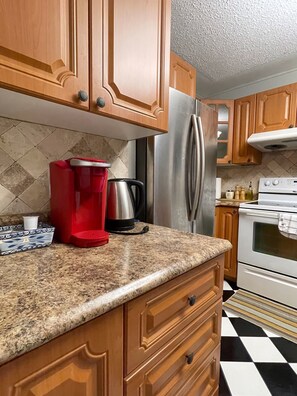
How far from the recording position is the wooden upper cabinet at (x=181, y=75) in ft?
5.03

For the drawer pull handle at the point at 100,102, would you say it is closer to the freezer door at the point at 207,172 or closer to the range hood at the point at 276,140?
the freezer door at the point at 207,172

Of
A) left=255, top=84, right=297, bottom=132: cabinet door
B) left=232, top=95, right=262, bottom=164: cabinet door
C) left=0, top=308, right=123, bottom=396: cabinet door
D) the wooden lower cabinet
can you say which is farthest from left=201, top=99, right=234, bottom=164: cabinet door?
left=0, top=308, right=123, bottom=396: cabinet door

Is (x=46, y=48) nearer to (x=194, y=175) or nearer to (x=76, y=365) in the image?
(x=76, y=365)

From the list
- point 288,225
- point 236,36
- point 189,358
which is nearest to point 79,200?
point 189,358

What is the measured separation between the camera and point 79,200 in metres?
0.80

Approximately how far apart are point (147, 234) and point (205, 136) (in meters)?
1.06

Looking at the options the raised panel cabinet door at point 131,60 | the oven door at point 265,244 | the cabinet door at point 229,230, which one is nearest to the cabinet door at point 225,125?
the cabinet door at point 229,230

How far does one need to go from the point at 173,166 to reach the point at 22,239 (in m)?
0.97

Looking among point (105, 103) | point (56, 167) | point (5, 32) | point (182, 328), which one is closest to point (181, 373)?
point (182, 328)

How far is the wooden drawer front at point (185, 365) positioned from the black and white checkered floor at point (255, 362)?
0.39 m

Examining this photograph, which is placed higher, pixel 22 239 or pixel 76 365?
pixel 22 239

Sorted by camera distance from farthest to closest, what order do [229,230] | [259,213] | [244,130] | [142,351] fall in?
1. [244,130]
2. [229,230]
3. [259,213]
4. [142,351]

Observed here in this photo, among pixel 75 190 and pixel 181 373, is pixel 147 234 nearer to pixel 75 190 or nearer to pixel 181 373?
pixel 75 190

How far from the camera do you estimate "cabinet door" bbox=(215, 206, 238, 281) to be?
7.26 feet
